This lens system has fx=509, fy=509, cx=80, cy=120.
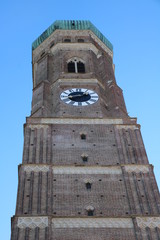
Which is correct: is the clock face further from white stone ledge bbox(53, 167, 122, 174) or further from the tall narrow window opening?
white stone ledge bbox(53, 167, 122, 174)

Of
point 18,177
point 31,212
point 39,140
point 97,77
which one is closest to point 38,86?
point 97,77

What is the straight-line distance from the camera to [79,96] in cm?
3684

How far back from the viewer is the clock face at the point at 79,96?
36116mm

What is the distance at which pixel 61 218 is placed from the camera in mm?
25828

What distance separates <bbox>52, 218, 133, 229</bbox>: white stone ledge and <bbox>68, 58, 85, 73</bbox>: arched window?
17663 millimetres

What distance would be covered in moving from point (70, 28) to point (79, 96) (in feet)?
40.6

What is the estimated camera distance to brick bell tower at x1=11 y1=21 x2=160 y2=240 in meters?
25.5

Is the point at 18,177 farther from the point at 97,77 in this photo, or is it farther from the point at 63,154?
the point at 97,77

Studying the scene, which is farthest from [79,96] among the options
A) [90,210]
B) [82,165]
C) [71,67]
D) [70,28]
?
[70,28]

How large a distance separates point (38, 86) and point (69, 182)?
1275 centimetres

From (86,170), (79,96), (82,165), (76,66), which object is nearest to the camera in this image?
(86,170)

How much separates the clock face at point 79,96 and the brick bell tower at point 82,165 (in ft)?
0.24

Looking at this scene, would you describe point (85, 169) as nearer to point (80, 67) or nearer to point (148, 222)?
point (148, 222)

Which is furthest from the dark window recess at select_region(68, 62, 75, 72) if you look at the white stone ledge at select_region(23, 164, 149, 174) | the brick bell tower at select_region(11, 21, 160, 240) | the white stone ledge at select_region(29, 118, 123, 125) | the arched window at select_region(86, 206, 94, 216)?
the arched window at select_region(86, 206, 94, 216)
